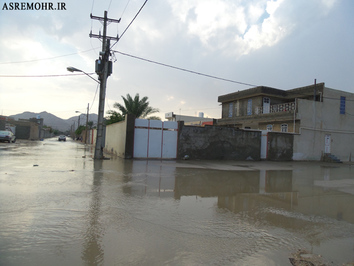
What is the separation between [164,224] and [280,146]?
19.6 metres

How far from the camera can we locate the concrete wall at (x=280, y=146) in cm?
2147

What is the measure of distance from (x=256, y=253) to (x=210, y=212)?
1933 millimetres

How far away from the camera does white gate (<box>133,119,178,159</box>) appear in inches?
701

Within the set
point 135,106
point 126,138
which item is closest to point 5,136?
point 135,106

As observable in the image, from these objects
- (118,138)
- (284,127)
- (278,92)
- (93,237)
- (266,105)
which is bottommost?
(93,237)

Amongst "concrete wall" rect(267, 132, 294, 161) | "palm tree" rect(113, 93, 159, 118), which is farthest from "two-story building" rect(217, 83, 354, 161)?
"palm tree" rect(113, 93, 159, 118)

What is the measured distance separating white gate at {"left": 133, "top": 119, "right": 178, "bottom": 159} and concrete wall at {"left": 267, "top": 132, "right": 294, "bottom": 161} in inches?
342

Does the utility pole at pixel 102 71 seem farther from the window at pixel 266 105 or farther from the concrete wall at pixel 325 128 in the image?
the window at pixel 266 105

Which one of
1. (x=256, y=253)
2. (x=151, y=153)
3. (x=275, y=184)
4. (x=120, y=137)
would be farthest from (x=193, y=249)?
(x=120, y=137)

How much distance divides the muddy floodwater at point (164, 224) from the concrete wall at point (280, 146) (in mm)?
13789

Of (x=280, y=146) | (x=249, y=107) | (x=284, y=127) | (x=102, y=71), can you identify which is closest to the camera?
(x=102, y=71)

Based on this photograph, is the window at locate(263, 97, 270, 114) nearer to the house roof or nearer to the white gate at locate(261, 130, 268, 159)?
the house roof

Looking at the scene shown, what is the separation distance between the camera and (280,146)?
71.6 feet

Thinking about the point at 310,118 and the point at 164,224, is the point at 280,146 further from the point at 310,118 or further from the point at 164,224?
the point at 164,224
